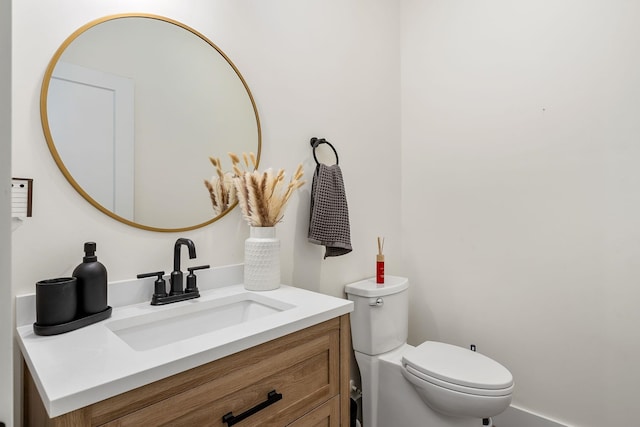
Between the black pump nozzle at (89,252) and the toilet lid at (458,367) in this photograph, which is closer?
the black pump nozzle at (89,252)

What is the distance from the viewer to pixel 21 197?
2.89 ft

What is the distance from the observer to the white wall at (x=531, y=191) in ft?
4.81

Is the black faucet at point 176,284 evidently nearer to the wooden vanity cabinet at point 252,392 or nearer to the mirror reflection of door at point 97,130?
the mirror reflection of door at point 97,130

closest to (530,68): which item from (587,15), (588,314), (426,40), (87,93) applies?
(587,15)

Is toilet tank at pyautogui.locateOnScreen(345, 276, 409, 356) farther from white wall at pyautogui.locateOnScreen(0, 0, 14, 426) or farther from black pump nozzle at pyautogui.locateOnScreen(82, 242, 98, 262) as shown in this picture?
white wall at pyautogui.locateOnScreen(0, 0, 14, 426)

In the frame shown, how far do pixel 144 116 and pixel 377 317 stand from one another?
4.27 feet

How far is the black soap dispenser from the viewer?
872 millimetres

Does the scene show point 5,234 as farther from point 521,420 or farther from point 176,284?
point 521,420

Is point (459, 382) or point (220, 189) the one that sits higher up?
point (220, 189)

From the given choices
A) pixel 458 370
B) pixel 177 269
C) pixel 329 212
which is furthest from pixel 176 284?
pixel 458 370

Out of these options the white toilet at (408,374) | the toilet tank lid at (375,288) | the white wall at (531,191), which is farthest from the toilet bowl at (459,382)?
A: the white wall at (531,191)

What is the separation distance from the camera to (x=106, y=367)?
643 millimetres

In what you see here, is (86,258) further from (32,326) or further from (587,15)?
(587,15)

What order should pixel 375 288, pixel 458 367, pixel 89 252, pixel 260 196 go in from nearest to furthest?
pixel 89 252, pixel 260 196, pixel 458 367, pixel 375 288
